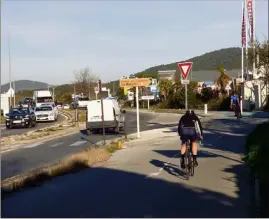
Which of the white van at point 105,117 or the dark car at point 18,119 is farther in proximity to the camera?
the dark car at point 18,119

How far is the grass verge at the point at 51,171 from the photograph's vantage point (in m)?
11.7

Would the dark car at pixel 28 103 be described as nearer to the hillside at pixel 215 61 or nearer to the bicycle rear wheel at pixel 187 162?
the hillside at pixel 215 61

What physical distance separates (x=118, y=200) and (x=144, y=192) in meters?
0.91

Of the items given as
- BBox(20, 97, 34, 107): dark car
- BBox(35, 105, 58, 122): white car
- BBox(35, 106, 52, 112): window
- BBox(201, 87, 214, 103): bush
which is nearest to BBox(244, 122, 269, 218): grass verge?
BBox(35, 105, 58, 122): white car

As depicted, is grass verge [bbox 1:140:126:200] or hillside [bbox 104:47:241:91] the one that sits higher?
hillside [bbox 104:47:241:91]

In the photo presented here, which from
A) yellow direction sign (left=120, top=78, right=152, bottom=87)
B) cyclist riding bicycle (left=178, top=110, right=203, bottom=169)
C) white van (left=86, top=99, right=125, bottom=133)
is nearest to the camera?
cyclist riding bicycle (left=178, top=110, right=203, bottom=169)

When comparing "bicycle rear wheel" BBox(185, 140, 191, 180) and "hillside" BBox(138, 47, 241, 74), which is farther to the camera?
"hillside" BBox(138, 47, 241, 74)

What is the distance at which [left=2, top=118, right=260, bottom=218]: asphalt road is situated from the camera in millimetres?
8734

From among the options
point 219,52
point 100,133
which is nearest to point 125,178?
point 100,133

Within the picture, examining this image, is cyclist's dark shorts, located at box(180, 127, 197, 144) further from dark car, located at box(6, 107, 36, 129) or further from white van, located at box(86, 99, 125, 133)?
dark car, located at box(6, 107, 36, 129)

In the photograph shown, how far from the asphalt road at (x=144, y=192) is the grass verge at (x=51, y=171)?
A: 1.32 feet

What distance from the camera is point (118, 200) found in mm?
9758

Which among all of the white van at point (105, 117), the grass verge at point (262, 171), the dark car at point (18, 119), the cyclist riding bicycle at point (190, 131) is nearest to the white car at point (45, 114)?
the dark car at point (18, 119)

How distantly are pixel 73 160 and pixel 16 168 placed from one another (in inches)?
86.4
